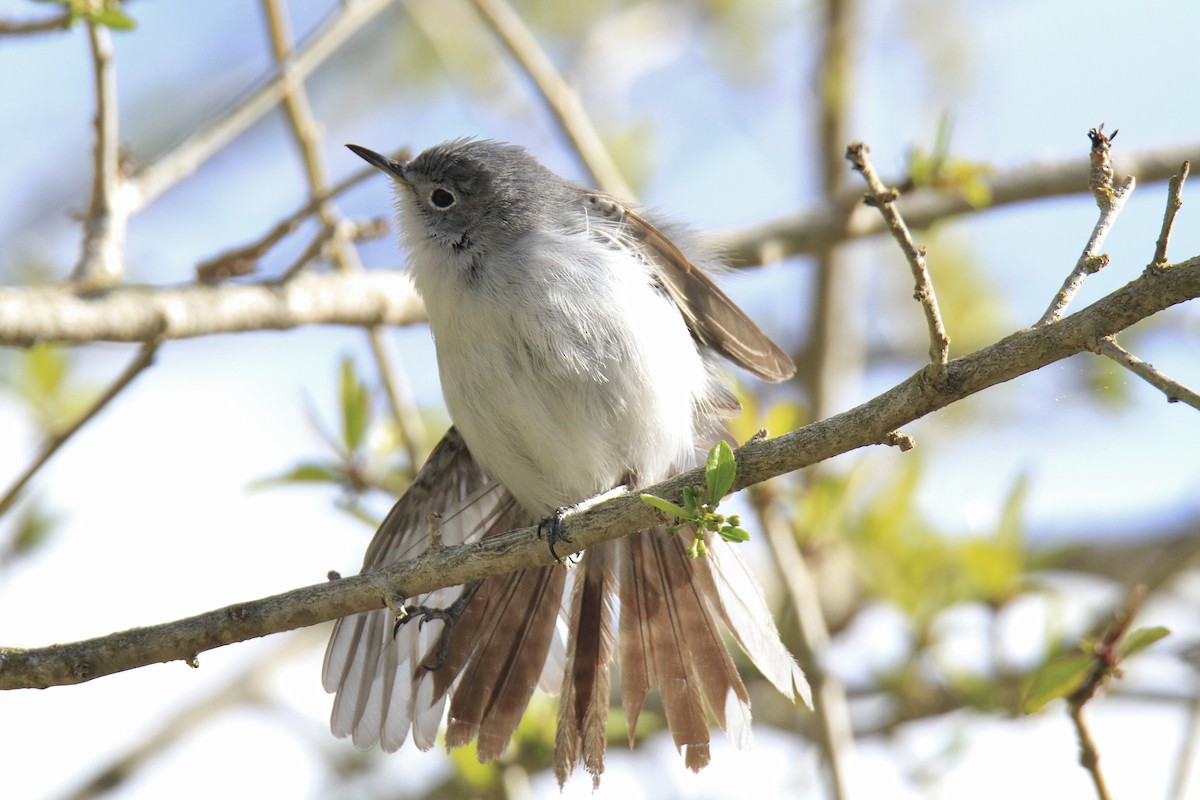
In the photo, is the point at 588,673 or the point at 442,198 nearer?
the point at 588,673

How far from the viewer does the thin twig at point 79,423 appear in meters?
2.90

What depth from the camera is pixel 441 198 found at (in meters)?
3.83

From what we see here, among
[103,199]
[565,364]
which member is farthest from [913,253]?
[103,199]

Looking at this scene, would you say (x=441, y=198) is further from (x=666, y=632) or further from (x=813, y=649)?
(x=813, y=649)

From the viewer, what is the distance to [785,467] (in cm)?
230

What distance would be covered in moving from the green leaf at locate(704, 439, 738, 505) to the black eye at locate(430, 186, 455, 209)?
182 cm

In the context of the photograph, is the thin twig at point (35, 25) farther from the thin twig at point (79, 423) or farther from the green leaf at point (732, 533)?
the green leaf at point (732, 533)

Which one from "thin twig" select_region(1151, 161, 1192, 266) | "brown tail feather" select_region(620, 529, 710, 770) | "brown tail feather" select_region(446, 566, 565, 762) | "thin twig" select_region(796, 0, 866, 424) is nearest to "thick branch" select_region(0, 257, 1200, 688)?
"thin twig" select_region(1151, 161, 1192, 266)

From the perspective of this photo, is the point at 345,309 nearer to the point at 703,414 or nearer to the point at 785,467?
the point at 703,414

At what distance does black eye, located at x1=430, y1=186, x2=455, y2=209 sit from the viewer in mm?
3801

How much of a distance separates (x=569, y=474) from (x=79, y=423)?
1280 millimetres

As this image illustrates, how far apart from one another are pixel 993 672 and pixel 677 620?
107cm

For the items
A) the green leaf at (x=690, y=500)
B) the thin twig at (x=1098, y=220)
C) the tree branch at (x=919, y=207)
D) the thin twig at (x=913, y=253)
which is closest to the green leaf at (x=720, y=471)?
the green leaf at (x=690, y=500)

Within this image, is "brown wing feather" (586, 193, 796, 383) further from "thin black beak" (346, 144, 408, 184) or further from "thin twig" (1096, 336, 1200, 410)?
"thin twig" (1096, 336, 1200, 410)
